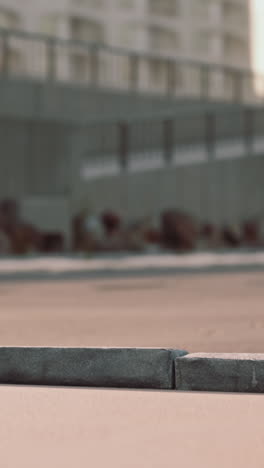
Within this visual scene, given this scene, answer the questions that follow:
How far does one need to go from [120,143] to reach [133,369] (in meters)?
21.2

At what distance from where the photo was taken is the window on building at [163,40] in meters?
61.1

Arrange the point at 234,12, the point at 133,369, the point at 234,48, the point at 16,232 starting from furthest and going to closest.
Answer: the point at 234,12
the point at 234,48
the point at 16,232
the point at 133,369

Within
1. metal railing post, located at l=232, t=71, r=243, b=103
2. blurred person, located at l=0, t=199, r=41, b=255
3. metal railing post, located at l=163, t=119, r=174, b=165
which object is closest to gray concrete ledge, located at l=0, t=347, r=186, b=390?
blurred person, located at l=0, t=199, r=41, b=255

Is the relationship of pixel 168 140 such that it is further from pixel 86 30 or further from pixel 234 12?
pixel 234 12

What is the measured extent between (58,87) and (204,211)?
235 inches

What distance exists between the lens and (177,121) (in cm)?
3033

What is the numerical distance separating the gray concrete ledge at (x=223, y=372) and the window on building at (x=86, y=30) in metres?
52.6

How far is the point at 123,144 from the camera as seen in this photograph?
26484 mm

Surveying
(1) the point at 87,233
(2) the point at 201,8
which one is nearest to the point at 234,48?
(2) the point at 201,8

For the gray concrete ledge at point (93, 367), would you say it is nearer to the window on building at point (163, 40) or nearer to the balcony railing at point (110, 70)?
the balcony railing at point (110, 70)

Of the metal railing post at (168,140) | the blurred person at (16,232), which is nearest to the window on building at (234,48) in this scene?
the metal railing post at (168,140)

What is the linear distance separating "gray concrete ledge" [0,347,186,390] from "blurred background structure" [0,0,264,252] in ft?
50.4

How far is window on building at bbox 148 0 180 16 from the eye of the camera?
2404 inches

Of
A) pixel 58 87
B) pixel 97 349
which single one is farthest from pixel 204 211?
pixel 97 349
